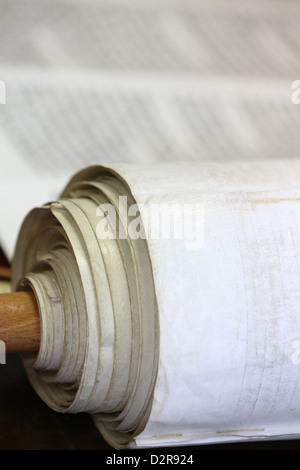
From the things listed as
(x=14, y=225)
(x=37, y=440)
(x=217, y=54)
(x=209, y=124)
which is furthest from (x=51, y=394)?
(x=217, y=54)

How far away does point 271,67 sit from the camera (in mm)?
1249

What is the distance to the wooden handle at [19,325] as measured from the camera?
2.20ft

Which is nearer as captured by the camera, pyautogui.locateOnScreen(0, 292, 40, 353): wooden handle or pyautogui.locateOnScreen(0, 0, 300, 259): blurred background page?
pyautogui.locateOnScreen(0, 292, 40, 353): wooden handle

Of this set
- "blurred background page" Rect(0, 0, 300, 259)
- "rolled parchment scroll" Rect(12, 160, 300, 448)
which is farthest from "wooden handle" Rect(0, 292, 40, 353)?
"blurred background page" Rect(0, 0, 300, 259)

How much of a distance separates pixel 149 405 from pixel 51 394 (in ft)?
0.56

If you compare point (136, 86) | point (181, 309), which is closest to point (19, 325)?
point (181, 309)

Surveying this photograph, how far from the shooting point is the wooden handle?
671 millimetres

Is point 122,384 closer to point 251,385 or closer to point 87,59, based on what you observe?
point 251,385

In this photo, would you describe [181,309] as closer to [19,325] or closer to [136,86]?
[19,325]

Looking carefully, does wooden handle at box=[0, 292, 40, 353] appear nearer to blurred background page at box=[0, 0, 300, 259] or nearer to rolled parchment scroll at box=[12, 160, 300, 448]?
rolled parchment scroll at box=[12, 160, 300, 448]

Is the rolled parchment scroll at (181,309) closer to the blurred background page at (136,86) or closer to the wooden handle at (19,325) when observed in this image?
the wooden handle at (19,325)

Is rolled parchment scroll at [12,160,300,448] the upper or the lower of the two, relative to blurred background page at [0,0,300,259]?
lower

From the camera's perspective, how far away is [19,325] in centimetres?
67

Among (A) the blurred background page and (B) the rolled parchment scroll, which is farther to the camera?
(A) the blurred background page
